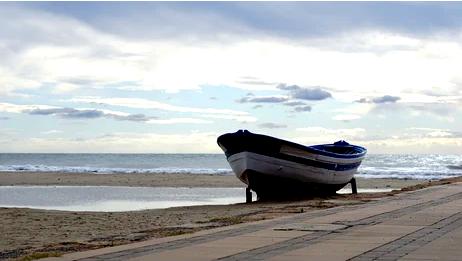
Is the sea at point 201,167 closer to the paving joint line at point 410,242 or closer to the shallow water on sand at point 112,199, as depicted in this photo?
the shallow water on sand at point 112,199

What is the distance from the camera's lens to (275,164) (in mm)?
25750

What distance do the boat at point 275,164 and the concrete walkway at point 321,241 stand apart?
8.89m

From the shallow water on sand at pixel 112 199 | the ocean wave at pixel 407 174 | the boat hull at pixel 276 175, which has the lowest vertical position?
the shallow water on sand at pixel 112 199

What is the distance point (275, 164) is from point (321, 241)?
14324mm

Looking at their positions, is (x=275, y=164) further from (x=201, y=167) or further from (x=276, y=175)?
(x=201, y=167)

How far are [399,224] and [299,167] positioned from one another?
12.1 metres

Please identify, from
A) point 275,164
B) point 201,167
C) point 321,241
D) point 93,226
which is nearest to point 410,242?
point 321,241

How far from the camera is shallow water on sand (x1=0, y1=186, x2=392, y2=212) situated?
968 inches

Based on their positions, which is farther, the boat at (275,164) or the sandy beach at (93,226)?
the boat at (275,164)

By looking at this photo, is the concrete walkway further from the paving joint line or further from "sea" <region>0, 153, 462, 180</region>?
"sea" <region>0, 153, 462, 180</region>

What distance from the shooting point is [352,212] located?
1719 centimetres

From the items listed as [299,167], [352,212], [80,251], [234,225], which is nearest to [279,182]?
[299,167]

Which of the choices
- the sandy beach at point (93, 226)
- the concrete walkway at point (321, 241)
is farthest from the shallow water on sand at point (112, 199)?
the concrete walkway at point (321, 241)

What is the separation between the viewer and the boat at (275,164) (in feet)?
84.3
